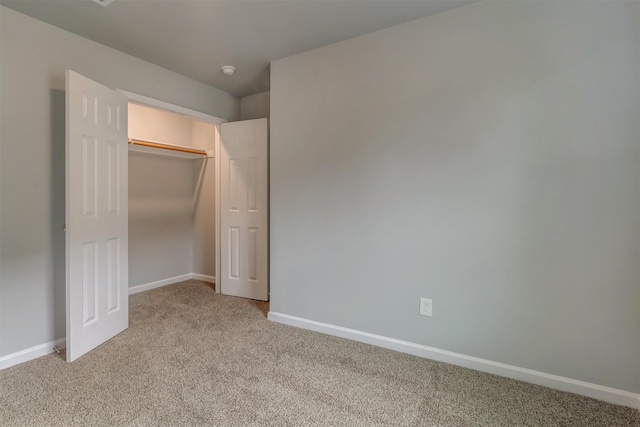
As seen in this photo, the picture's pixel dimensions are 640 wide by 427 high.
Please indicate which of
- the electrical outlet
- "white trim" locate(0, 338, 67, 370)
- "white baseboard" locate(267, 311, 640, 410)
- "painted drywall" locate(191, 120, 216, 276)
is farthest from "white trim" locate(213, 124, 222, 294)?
the electrical outlet

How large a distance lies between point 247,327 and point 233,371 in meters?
0.71

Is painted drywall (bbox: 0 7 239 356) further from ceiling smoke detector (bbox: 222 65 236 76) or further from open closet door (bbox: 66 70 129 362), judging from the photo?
ceiling smoke detector (bbox: 222 65 236 76)

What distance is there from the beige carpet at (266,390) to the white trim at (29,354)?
0.08m

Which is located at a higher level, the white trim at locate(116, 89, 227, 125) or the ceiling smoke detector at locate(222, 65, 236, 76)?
the ceiling smoke detector at locate(222, 65, 236, 76)

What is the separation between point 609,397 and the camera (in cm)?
165

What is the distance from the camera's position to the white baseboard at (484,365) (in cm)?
165

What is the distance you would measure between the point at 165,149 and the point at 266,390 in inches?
122

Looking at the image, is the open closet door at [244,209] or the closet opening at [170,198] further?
the closet opening at [170,198]

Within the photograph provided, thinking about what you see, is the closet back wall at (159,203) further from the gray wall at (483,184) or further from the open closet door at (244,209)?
the gray wall at (483,184)

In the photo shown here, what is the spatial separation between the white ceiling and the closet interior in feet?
3.77

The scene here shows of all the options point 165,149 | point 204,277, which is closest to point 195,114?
point 165,149

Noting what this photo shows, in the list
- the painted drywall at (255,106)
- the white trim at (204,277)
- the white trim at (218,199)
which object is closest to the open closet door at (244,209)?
the white trim at (218,199)

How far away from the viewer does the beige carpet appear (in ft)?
4.98

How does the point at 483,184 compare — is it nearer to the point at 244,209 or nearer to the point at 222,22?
the point at 222,22
